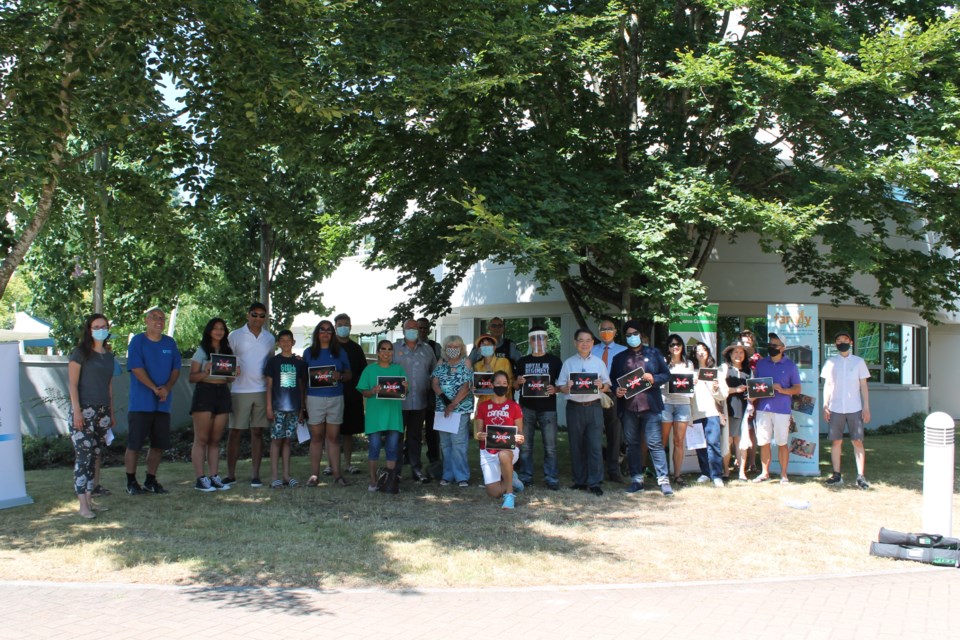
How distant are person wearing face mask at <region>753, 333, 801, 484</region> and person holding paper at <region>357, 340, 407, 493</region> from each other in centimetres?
503

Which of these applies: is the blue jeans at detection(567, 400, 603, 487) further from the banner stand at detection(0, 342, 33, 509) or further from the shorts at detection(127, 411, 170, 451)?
the banner stand at detection(0, 342, 33, 509)

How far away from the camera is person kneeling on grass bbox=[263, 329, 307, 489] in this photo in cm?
1002

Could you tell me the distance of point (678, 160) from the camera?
12.0 m

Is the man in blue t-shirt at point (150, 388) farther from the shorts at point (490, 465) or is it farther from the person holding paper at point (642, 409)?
the person holding paper at point (642, 409)

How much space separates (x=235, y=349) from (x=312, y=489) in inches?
78.6

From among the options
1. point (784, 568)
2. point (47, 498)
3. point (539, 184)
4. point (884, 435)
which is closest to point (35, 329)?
point (47, 498)

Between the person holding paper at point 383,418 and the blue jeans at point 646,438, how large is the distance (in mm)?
2919

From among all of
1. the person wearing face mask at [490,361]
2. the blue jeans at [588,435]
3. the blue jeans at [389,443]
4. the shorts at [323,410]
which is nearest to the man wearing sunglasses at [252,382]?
Result: the shorts at [323,410]

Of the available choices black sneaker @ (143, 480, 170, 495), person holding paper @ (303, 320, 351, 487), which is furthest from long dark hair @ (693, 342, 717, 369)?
black sneaker @ (143, 480, 170, 495)

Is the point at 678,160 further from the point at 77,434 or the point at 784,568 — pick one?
the point at 77,434

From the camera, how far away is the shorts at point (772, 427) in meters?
11.1

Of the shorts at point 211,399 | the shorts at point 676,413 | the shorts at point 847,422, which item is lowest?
the shorts at point 847,422

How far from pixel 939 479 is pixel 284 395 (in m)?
7.12

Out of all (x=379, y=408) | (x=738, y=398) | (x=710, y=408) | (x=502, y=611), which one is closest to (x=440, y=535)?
(x=502, y=611)
